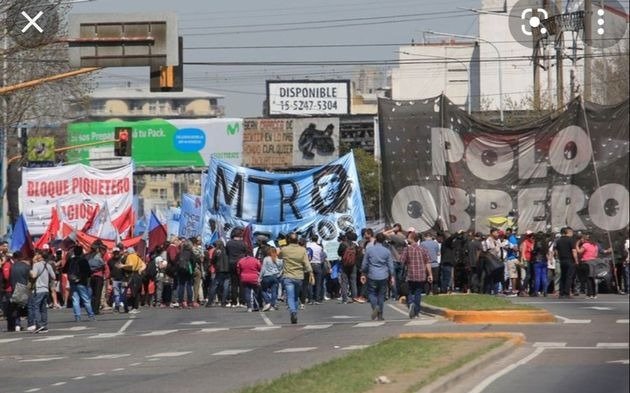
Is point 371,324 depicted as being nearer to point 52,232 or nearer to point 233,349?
point 233,349

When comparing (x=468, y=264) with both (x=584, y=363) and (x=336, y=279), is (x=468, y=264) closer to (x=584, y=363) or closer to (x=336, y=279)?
(x=336, y=279)

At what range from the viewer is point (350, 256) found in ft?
109

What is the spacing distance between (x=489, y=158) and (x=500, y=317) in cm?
1647

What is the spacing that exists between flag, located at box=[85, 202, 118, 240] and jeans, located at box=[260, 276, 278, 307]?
8.77 meters

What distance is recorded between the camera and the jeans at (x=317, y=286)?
1351 inches

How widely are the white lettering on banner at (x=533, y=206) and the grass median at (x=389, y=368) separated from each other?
750cm

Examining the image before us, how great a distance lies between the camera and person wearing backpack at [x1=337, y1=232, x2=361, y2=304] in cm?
3341

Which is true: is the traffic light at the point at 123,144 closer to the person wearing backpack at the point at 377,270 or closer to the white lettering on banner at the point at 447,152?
the person wearing backpack at the point at 377,270

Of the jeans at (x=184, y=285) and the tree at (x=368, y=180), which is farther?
the tree at (x=368, y=180)

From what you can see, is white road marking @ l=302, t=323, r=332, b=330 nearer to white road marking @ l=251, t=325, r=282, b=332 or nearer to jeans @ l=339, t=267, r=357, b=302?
A: white road marking @ l=251, t=325, r=282, b=332

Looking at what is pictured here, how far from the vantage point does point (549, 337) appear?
20906 mm

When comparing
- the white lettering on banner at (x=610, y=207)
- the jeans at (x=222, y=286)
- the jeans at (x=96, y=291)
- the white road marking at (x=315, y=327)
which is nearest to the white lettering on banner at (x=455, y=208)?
the white lettering on banner at (x=610, y=207)

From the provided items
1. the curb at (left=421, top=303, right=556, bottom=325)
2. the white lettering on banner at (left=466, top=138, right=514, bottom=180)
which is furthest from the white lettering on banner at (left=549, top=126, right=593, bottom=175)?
the curb at (left=421, top=303, right=556, bottom=325)

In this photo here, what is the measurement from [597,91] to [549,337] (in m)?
15.3
